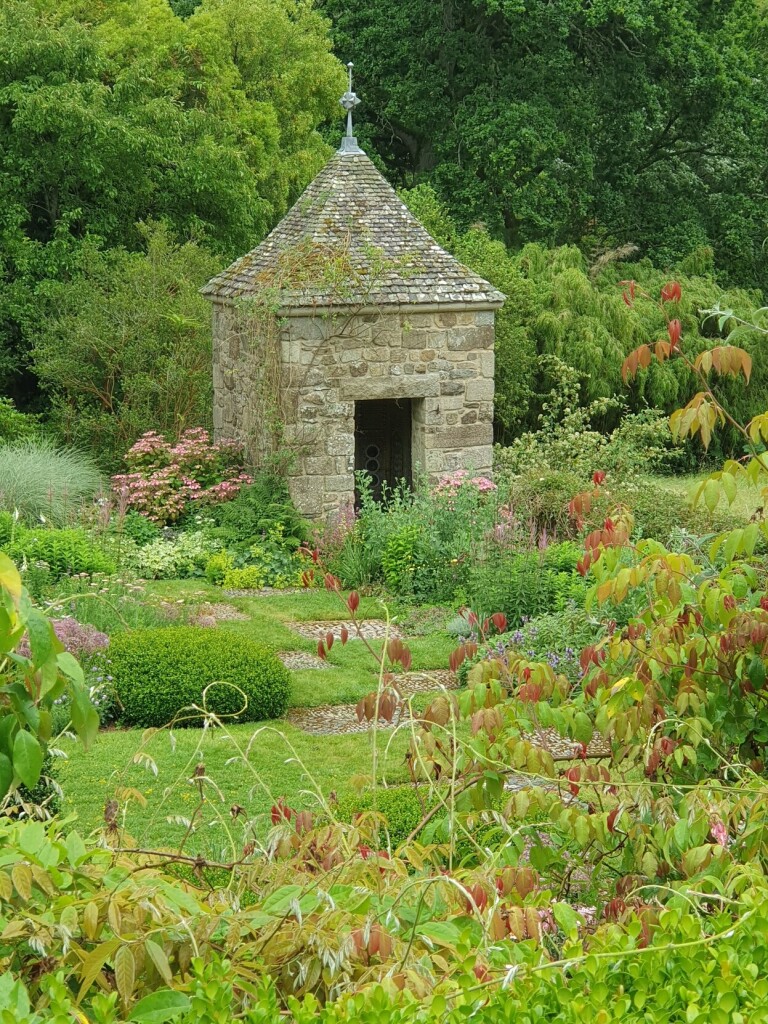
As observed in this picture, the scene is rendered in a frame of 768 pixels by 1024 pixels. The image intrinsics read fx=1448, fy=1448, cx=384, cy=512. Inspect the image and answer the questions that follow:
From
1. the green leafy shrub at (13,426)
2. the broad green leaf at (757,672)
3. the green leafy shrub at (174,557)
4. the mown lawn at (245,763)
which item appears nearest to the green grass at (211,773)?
the mown lawn at (245,763)

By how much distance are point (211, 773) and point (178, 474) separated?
6.95 m

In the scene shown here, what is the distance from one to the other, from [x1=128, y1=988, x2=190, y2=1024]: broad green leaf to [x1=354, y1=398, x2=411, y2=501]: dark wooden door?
13.2m

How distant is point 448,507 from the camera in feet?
43.0

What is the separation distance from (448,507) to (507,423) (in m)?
5.48

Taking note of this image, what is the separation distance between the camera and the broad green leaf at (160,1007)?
2711mm

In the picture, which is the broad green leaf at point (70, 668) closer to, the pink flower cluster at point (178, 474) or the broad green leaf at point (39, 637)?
the broad green leaf at point (39, 637)

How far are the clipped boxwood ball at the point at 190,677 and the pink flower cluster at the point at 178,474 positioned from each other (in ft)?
16.1

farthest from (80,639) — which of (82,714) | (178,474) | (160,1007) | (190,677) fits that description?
(160,1007)

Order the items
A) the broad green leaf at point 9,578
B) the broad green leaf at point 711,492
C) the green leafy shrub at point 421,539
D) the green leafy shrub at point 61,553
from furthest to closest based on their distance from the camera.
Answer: the green leafy shrub at point 421,539 → the green leafy shrub at point 61,553 → the broad green leaf at point 711,492 → the broad green leaf at point 9,578

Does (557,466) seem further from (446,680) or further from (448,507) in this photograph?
(446,680)

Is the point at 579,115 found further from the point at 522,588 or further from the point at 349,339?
the point at 522,588

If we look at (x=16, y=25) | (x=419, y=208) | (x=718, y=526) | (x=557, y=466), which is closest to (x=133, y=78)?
(x=16, y=25)

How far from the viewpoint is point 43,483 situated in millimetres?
14203

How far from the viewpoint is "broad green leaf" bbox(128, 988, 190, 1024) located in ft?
8.89
